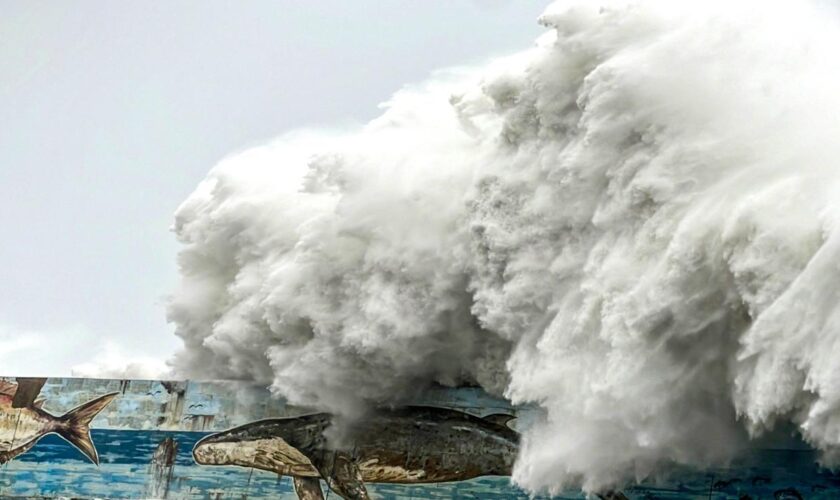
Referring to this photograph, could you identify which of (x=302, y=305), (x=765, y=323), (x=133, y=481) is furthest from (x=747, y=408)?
(x=133, y=481)

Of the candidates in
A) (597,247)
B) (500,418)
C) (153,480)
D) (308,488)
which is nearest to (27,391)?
(153,480)

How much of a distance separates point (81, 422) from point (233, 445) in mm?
2985

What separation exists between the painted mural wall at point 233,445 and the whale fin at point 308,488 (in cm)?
2

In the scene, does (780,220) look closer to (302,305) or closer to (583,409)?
(583,409)

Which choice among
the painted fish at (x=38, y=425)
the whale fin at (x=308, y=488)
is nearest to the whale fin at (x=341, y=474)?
the whale fin at (x=308, y=488)

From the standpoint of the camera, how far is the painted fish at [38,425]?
19031 mm

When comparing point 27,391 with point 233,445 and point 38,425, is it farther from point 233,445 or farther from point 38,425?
point 233,445

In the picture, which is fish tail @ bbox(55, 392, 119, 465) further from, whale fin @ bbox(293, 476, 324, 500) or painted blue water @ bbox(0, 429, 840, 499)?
whale fin @ bbox(293, 476, 324, 500)

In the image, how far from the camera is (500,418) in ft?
55.5

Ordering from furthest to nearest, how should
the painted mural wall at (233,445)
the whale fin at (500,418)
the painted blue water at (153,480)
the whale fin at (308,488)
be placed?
the whale fin at (308,488) → the painted mural wall at (233,445) → the whale fin at (500,418) → the painted blue water at (153,480)

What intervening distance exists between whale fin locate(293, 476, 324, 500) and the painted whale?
16 millimetres

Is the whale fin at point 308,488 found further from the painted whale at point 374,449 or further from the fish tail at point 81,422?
the fish tail at point 81,422

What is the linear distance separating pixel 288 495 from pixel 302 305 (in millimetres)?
3294

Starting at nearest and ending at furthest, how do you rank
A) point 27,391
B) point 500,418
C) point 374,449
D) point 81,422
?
1. point 500,418
2. point 374,449
3. point 81,422
4. point 27,391
